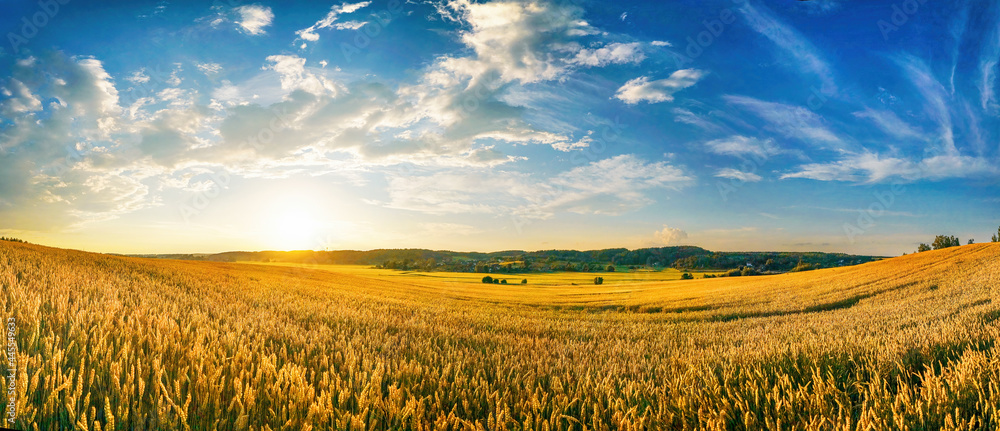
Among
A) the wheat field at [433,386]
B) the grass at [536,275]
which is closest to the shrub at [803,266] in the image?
the grass at [536,275]

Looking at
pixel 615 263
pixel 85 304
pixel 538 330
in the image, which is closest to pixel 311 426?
pixel 85 304

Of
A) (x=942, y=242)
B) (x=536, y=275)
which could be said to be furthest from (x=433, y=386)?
(x=942, y=242)

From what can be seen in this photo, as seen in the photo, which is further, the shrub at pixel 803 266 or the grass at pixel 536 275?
the shrub at pixel 803 266

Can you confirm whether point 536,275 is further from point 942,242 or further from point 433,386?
point 942,242

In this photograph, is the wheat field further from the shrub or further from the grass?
the shrub

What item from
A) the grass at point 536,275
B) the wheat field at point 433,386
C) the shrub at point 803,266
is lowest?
the grass at point 536,275

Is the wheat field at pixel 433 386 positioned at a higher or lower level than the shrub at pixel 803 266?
higher

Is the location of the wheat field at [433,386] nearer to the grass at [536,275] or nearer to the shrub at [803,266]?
the grass at [536,275]

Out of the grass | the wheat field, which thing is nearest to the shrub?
the grass

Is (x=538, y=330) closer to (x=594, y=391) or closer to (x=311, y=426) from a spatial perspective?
(x=594, y=391)

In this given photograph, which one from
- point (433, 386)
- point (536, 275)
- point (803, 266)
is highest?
point (433, 386)

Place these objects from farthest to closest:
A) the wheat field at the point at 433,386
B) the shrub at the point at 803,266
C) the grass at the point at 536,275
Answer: the shrub at the point at 803,266 < the grass at the point at 536,275 < the wheat field at the point at 433,386

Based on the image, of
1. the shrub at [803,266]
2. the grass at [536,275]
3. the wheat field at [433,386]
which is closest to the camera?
the wheat field at [433,386]

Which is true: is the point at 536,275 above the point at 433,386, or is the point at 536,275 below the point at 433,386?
below
